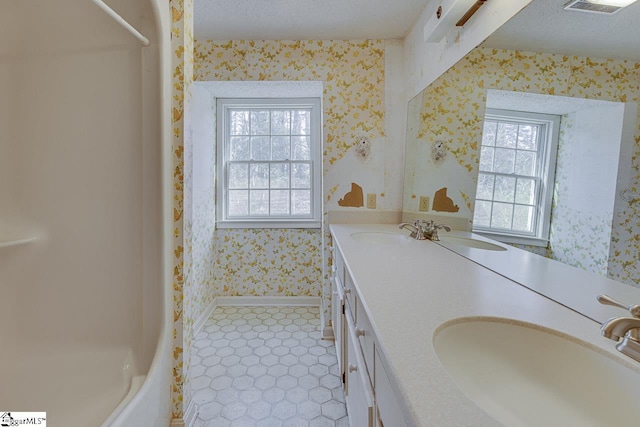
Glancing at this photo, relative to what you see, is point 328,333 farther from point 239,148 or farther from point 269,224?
point 239,148

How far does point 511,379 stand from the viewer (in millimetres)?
599

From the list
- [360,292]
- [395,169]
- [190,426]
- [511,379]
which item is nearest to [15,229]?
[190,426]

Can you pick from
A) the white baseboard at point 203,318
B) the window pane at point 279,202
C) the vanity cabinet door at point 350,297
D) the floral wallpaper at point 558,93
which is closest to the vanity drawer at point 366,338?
the vanity cabinet door at point 350,297

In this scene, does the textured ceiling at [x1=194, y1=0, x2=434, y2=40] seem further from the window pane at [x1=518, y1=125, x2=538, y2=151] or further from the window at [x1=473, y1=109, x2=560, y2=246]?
the window pane at [x1=518, y1=125, x2=538, y2=151]

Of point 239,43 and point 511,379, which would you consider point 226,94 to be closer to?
point 239,43

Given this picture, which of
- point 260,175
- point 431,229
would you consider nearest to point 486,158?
point 431,229

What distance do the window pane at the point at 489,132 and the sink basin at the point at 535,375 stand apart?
71 centimetres

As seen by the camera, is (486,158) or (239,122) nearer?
(486,158)

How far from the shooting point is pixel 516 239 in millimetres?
993

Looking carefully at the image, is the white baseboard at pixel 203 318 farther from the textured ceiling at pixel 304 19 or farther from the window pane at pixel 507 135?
the window pane at pixel 507 135

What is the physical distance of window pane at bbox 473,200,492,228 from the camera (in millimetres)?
1163

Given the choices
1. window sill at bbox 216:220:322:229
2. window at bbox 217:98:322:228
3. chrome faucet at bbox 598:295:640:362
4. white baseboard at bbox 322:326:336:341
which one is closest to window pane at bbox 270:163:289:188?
window at bbox 217:98:322:228

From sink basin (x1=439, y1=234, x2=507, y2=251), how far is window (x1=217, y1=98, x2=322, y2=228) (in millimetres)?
1520

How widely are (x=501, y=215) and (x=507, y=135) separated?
298 millimetres
